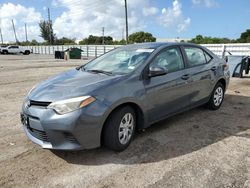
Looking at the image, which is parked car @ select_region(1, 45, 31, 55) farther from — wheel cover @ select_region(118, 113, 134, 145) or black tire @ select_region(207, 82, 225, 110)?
wheel cover @ select_region(118, 113, 134, 145)

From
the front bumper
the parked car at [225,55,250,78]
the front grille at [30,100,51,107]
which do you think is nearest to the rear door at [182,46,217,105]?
the front bumper

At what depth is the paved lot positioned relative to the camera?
2857 mm

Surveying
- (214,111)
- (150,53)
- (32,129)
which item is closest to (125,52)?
(150,53)

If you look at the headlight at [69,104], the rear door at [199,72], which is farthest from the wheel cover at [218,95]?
the headlight at [69,104]

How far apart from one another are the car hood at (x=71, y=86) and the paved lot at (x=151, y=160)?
33.2 inches

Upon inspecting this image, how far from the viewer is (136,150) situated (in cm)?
359

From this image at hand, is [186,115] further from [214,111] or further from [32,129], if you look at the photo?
[32,129]

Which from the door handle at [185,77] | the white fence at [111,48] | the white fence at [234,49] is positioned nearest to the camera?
the door handle at [185,77]

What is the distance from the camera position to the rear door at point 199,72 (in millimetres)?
4629

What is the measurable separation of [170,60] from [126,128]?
4.92 ft

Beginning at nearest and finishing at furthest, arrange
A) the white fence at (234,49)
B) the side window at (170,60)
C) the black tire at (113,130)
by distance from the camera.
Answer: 1. the black tire at (113,130)
2. the side window at (170,60)
3. the white fence at (234,49)

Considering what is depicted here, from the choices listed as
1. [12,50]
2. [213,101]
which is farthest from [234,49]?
[12,50]

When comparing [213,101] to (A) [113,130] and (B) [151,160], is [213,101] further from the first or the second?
(A) [113,130]

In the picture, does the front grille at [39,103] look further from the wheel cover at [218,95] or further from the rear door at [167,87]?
the wheel cover at [218,95]
